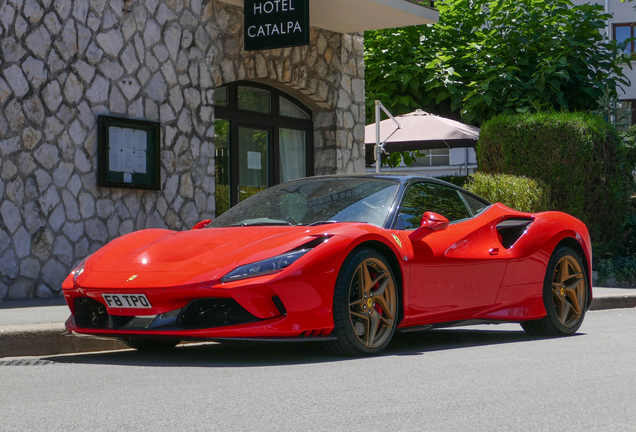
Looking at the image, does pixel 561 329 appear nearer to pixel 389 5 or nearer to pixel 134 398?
pixel 134 398

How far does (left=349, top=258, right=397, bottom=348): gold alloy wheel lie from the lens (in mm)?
5410

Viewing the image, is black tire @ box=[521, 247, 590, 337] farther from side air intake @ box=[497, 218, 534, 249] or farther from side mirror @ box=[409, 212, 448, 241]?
side mirror @ box=[409, 212, 448, 241]

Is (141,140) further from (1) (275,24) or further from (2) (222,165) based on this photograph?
(1) (275,24)

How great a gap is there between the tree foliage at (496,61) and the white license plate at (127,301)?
1305 cm

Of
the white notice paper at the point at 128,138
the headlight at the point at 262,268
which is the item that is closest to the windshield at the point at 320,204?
the headlight at the point at 262,268

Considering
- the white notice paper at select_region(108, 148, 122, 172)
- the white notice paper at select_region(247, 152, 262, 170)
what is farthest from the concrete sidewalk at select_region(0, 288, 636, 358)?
the white notice paper at select_region(247, 152, 262, 170)

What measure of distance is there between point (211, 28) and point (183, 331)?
307 inches

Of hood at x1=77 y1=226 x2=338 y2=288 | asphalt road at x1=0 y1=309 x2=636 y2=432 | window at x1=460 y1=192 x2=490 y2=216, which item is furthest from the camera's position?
window at x1=460 y1=192 x2=490 y2=216

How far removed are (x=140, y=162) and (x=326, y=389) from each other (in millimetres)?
7367

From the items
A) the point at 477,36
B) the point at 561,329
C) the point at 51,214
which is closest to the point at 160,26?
the point at 51,214

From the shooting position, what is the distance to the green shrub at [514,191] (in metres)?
12.8

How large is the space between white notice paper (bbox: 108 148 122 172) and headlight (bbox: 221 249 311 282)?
6036 millimetres

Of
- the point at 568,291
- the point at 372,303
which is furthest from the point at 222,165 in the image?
the point at 372,303

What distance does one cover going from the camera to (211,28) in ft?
39.6
